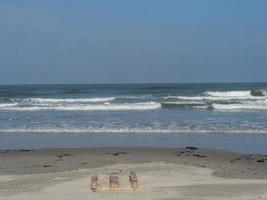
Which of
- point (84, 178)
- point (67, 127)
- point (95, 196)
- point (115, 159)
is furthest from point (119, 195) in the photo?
point (67, 127)

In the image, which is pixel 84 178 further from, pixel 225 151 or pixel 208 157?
pixel 225 151

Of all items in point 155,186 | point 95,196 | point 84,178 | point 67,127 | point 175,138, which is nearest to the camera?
point 95,196

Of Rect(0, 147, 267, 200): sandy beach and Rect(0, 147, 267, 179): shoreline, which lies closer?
Rect(0, 147, 267, 200): sandy beach

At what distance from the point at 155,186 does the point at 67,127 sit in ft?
36.8

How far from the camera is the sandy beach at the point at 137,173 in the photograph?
25.2 feet

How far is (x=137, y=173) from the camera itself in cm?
948

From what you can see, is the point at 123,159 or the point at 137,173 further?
the point at 123,159

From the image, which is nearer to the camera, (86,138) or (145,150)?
(145,150)

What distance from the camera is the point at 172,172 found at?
9.62 meters

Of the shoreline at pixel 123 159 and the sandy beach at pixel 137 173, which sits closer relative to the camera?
the sandy beach at pixel 137 173

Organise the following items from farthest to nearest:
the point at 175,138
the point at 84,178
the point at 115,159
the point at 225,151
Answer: the point at 175,138 < the point at 225,151 < the point at 115,159 < the point at 84,178

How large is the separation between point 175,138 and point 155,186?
774 cm

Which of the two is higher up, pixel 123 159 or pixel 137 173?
pixel 137 173

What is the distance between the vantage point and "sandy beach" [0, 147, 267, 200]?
7.69m
